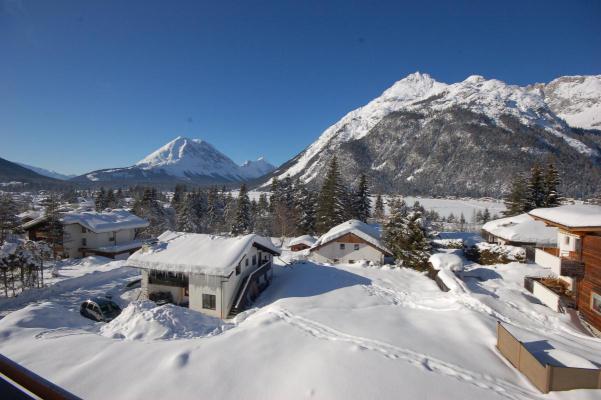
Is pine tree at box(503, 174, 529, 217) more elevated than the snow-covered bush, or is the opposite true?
pine tree at box(503, 174, 529, 217)

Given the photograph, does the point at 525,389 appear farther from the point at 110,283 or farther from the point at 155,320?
the point at 110,283

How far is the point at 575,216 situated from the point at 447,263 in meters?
9.10

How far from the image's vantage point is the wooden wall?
1694cm

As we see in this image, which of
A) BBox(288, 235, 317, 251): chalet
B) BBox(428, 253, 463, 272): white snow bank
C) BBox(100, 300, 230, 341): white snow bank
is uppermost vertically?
BBox(428, 253, 463, 272): white snow bank


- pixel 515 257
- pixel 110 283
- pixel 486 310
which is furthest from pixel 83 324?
pixel 515 257

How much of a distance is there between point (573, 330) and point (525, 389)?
11.4m

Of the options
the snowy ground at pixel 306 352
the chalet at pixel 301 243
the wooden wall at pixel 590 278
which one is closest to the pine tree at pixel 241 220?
the chalet at pixel 301 243

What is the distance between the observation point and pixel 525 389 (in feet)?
29.3

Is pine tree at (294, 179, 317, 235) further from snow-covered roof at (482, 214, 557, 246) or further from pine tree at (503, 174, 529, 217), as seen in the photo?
pine tree at (503, 174, 529, 217)

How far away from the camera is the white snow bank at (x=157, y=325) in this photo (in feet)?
43.3

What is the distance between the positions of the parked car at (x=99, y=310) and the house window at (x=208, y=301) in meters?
5.21

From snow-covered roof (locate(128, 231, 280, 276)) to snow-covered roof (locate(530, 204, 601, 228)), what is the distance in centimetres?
2060

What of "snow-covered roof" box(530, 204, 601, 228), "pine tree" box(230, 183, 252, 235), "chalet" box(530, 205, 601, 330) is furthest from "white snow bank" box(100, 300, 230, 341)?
"pine tree" box(230, 183, 252, 235)

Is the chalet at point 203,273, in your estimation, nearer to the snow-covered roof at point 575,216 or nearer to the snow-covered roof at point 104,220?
the snow-covered roof at point 575,216
